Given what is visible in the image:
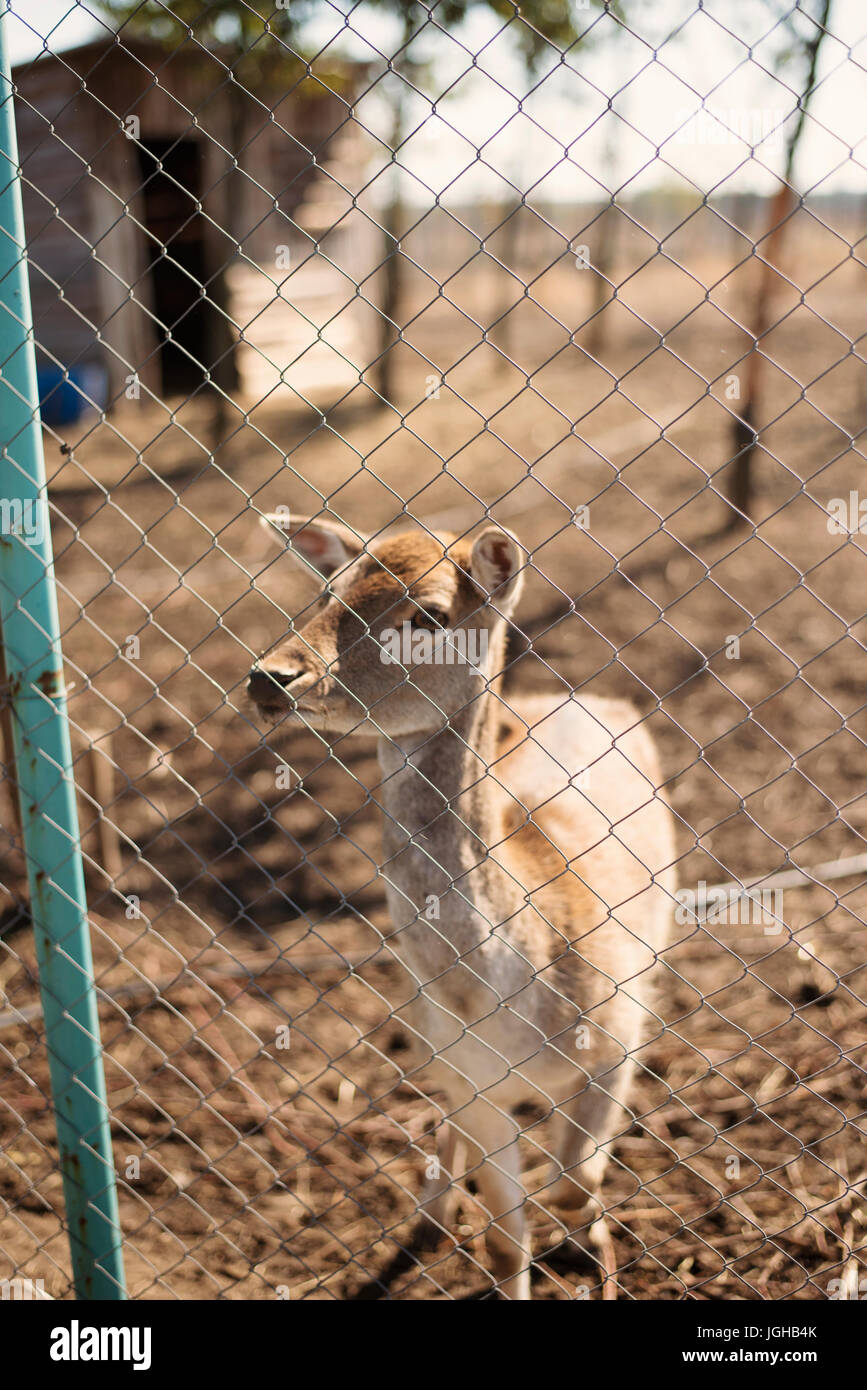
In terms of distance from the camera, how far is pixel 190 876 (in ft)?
15.3

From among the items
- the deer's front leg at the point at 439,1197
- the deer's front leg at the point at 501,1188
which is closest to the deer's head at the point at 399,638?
the deer's front leg at the point at 501,1188

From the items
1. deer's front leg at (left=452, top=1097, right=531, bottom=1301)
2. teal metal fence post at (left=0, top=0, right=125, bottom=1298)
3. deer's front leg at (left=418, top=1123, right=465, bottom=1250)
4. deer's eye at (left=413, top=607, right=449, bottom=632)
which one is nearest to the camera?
teal metal fence post at (left=0, top=0, right=125, bottom=1298)

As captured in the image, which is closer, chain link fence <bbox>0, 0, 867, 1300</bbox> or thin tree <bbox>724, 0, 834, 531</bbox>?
chain link fence <bbox>0, 0, 867, 1300</bbox>

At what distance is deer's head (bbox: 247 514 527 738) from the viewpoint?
227 centimetres

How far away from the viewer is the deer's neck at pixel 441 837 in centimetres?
244

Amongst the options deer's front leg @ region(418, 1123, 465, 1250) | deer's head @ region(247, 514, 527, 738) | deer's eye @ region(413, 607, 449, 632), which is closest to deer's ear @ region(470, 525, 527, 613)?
deer's head @ region(247, 514, 527, 738)

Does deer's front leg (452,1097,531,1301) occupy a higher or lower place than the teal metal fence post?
lower

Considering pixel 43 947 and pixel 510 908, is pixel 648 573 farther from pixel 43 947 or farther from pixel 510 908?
pixel 43 947

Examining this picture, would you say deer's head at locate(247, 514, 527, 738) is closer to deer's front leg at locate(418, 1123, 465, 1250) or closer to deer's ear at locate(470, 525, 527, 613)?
deer's ear at locate(470, 525, 527, 613)

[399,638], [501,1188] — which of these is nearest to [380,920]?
[501,1188]

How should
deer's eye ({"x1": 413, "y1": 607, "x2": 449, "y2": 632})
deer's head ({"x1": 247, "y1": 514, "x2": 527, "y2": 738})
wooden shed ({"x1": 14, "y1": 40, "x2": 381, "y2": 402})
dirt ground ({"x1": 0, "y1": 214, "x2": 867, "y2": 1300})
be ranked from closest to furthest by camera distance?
1. deer's head ({"x1": 247, "y1": 514, "x2": 527, "y2": 738})
2. deer's eye ({"x1": 413, "y1": 607, "x2": 449, "y2": 632})
3. dirt ground ({"x1": 0, "y1": 214, "x2": 867, "y2": 1300})
4. wooden shed ({"x1": 14, "y1": 40, "x2": 381, "y2": 402})

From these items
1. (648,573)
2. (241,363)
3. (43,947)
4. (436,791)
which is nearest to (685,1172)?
(436,791)

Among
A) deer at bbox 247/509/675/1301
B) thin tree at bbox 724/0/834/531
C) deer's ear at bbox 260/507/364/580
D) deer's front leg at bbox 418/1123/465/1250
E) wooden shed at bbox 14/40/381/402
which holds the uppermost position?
wooden shed at bbox 14/40/381/402

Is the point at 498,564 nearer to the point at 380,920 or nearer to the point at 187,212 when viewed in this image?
the point at 380,920
